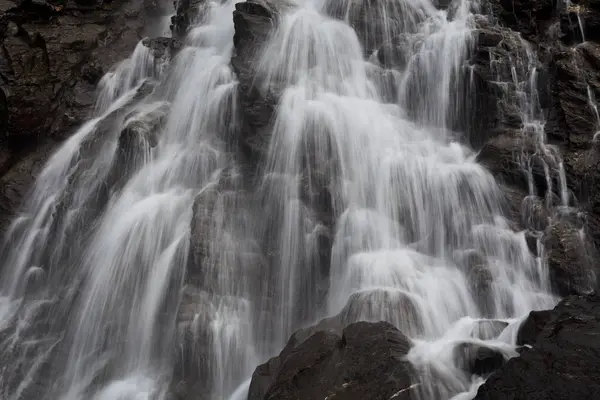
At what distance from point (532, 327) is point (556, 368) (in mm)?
1262

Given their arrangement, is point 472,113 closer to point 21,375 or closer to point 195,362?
point 195,362

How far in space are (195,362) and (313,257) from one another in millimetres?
3144

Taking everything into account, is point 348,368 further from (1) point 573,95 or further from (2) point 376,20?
(2) point 376,20

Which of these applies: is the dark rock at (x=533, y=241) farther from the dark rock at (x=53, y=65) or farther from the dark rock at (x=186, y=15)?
the dark rock at (x=186, y=15)

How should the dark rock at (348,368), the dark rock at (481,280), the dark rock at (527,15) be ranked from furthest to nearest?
1. the dark rock at (527,15)
2. the dark rock at (481,280)
3. the dark rock at (348,368)

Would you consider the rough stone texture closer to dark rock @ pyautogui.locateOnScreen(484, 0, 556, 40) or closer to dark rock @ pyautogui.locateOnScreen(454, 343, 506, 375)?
dark rock @ pyautogui.locateOnScreen(454, 343, 506, 375)

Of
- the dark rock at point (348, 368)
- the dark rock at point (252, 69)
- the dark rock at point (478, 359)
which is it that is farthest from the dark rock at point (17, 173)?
the dark rock at point (478, 359)

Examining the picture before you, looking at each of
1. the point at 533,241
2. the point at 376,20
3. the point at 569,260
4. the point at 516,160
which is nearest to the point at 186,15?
the point at 376,20

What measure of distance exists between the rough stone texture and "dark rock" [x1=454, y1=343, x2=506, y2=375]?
53 centimetres

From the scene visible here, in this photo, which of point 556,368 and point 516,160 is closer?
point 556,368

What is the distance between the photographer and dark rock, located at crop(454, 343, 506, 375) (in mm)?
7062

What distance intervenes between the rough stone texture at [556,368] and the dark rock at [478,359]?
1.73 feet

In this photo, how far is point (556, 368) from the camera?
20.3 ft

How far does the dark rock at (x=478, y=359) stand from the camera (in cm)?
706
